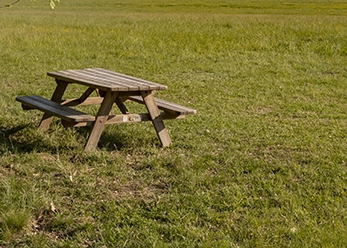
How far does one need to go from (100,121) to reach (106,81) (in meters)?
0.44

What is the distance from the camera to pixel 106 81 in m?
5.54

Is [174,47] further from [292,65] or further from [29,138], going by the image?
[29,138]

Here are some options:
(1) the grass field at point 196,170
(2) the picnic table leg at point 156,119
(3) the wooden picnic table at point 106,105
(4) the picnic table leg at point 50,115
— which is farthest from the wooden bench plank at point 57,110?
(2) the picnic table leg at point 156,119

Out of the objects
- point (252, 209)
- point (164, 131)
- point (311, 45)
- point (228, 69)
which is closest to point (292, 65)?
point (228, 69)

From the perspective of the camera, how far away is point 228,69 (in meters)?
11.0

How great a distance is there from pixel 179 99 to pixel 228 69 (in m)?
2.82

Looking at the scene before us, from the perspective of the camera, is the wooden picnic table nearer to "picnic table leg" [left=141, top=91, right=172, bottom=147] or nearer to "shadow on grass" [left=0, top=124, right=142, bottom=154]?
"picnic table leg" [left=141, top=91, right=172, bottom=147]

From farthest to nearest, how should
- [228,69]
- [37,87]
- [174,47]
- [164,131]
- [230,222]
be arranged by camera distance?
[174,47]
[228,69]
[37,87]
[164,131]
[230,222]

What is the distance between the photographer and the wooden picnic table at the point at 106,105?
17.3 feet

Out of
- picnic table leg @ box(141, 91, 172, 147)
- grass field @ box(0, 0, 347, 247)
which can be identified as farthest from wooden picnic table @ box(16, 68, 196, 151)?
grass field @ box(0, 0, 347, 247)

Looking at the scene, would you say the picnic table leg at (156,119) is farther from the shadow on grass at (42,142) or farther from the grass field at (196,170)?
the shadow on grass at (42,142)

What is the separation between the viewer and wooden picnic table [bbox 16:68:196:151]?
17.3 ft

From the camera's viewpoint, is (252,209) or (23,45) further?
(23,45)

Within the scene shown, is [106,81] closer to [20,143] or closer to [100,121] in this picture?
[100,121]
